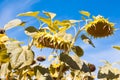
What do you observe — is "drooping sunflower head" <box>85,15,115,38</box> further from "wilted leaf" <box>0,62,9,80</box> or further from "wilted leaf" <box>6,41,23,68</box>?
"wilted leaf" <box>0,62,9,80</box>

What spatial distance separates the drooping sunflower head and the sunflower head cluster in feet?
0.74

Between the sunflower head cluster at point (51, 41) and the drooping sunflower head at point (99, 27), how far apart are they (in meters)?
0.22

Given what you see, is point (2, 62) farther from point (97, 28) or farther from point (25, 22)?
point (97, 28)

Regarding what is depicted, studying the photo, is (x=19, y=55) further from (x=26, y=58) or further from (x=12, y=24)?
(x=12, y=24)

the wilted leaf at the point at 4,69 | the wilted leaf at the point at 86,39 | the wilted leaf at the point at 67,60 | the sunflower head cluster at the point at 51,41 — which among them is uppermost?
the wilted leaf at the point at 86,39

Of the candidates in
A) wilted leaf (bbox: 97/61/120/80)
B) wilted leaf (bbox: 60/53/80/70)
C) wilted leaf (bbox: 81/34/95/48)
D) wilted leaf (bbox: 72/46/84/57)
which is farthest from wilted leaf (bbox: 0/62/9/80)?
wilted leaf (bbox: 97/61/120/80)

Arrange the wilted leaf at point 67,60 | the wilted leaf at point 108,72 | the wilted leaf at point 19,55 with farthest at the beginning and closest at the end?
the wilted leaf at point 108,72 < the wilted leaf at point 67,60 < the wilted leaf at point 19,55

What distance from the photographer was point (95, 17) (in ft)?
9.16

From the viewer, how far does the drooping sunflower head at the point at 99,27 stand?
2699 mm

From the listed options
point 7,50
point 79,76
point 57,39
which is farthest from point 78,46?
point 79,76

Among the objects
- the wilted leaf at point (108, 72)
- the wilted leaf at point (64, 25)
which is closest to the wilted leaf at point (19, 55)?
the wilted leaf at point (64, 25)

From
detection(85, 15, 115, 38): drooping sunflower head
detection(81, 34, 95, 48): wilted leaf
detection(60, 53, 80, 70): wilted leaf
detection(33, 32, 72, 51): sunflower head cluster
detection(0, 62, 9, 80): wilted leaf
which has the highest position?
detection(85, 15, 115, 38): drooping sunflower head

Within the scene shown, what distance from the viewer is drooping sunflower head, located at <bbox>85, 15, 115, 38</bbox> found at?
2699mm

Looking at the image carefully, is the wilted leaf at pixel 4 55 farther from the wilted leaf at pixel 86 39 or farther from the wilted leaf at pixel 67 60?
the wilted leaf at pixel 86 39
